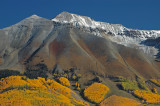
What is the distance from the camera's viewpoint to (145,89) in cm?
16062

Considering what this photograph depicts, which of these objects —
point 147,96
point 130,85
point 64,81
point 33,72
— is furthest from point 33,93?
point 147,96

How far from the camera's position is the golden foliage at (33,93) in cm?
10394

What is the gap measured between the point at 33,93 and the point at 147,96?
6556cm

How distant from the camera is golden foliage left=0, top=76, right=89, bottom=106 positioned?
103938mm

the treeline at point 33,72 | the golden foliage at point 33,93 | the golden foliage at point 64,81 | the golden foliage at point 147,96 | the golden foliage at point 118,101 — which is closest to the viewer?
the golden foliage at point 33,93

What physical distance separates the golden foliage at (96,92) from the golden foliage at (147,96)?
17077mm

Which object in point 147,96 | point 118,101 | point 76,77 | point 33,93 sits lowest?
point 118,101

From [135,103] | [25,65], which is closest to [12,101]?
[135,103]

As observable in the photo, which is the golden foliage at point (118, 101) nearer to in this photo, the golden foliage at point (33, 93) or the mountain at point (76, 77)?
the mountain at point (76, 77)

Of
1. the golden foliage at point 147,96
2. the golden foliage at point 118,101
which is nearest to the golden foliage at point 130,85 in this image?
the golden foliage at point 147,96

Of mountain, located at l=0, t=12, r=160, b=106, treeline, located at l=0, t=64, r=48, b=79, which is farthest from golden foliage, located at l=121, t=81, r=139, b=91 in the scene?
treeline, located at l=0, t=64, r=48, b=79

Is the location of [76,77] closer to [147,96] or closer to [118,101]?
[118,101]

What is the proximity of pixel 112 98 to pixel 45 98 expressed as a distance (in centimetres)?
4067

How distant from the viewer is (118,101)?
133875 mm
